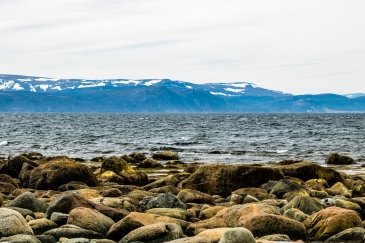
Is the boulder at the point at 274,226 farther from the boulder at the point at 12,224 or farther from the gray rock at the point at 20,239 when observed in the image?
the boulder at the point at 12,224

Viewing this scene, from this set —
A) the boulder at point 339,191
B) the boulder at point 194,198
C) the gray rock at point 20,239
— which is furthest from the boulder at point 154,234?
the boulder at point 339,191

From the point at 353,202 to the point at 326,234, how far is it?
322cm

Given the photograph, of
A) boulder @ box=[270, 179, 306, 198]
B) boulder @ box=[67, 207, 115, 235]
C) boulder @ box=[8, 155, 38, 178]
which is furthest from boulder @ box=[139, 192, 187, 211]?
boulder @ box=[8, 155, 38, 178]

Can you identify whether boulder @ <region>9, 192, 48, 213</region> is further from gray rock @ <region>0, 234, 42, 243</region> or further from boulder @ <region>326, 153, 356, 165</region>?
boulder @ <region>326, 153, 356, 165</region>

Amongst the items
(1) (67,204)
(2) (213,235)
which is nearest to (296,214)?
(2) (213,235)

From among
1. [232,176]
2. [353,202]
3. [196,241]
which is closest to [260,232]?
[196,241]

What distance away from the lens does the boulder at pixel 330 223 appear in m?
12.0

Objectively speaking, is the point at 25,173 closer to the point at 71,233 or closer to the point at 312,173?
the point at 312,173

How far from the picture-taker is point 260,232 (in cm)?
1164

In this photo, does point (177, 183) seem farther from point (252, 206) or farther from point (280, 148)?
point (280, 148)

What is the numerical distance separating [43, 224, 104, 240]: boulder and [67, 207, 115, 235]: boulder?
23 centimetres

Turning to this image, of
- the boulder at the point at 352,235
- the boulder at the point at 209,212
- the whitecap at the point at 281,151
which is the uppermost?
the boulder at the point at 352,235

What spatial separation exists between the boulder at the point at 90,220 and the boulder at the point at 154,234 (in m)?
0.88

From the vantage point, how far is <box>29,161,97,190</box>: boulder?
1969 centimetres
